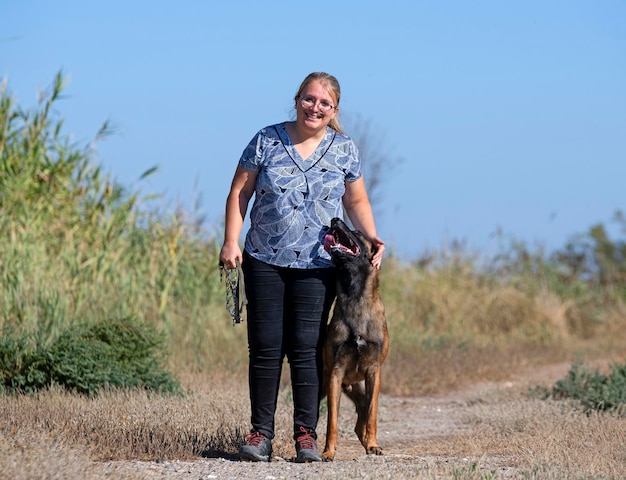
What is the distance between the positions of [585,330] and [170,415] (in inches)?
424

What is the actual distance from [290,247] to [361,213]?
58 cm

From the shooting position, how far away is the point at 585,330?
52.4 feet

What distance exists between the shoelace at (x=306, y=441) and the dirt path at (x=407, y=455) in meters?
0.15

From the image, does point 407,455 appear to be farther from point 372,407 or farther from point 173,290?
point 173,290

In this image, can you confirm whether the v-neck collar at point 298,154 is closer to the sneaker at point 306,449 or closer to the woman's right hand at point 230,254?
the woman's right hand at point 230,254

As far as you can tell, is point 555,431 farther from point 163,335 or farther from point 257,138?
point 163,335

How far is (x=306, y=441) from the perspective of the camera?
19.3 ft

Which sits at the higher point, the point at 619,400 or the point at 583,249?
the point at 583,249

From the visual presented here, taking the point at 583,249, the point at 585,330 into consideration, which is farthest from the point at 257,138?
the point at 583,249

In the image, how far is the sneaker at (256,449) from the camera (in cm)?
581

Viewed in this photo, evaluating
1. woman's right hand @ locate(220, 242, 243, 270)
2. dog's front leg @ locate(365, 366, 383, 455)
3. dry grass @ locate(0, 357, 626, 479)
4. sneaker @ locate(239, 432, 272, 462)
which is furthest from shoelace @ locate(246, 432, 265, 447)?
woman's right hand @ locate(220, 242, 243, 270)

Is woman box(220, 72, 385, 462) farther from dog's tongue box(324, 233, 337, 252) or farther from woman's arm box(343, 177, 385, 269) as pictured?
woman's arm box(343, 177, 385, 269)

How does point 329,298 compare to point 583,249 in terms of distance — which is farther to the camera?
point 583,249

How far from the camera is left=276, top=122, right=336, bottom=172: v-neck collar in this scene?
5.83 m
